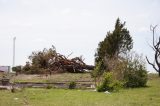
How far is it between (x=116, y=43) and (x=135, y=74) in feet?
60.8

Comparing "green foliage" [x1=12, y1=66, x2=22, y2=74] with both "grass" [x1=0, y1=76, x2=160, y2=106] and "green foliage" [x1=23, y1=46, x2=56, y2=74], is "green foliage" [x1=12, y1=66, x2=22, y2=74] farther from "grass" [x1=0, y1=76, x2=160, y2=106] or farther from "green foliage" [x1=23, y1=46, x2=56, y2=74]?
"grass" [x1=0, y1=76, x2=160, y2=106]

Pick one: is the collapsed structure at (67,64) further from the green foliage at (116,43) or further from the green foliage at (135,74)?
the green foliage at (135,74)

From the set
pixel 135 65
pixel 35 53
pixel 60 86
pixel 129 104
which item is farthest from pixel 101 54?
pixel 129 104

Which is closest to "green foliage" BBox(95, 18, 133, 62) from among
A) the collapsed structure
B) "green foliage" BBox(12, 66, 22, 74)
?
the collapsed structure

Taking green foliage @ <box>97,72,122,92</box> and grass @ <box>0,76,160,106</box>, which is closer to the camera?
grass @ <box>0,76,160,106</box>

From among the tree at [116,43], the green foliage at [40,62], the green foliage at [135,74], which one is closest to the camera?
the green foliage at [135,74]

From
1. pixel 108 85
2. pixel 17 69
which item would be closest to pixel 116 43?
pixel 17 69

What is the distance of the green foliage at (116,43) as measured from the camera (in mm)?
57969

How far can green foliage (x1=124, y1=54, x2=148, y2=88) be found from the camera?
4053 centimetres

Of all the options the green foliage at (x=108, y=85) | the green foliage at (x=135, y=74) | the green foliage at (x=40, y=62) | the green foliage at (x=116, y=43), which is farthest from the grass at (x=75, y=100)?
the green foliage at (x=116, y=43)

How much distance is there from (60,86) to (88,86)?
8.33 feet

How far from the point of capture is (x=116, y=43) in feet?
194

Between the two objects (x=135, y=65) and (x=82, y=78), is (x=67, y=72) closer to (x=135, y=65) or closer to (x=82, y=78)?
(x=82, y=78)

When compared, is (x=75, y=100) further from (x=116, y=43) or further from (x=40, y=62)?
(x=116, y=43)
